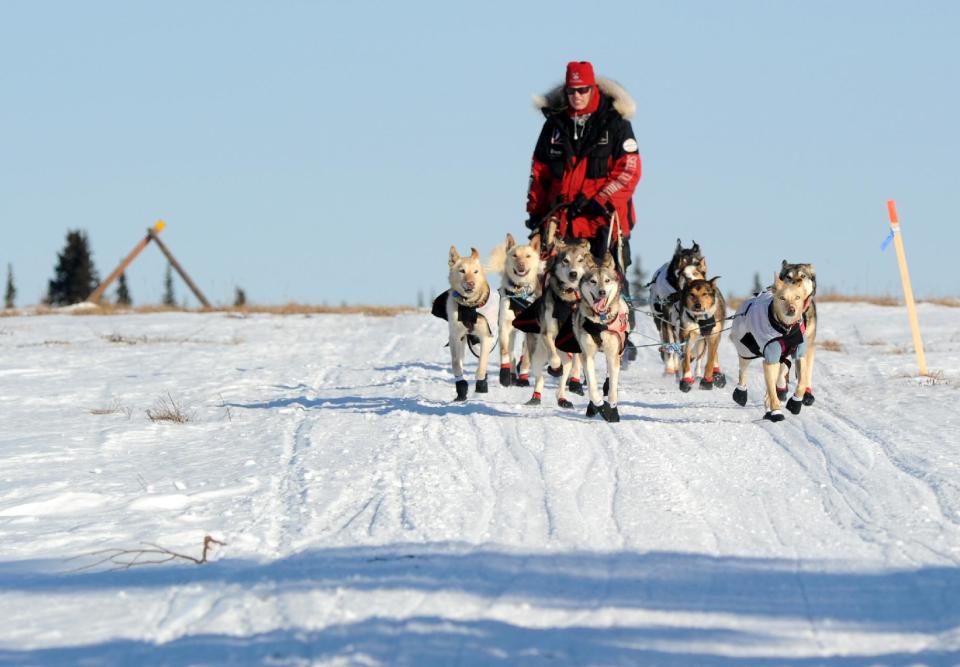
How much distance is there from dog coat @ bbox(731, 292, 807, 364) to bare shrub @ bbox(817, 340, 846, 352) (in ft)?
16.6

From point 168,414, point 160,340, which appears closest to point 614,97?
point 168,414

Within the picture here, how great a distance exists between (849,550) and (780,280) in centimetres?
449

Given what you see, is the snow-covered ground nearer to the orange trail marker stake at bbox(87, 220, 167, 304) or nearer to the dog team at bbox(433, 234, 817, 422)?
the dog team at bbox(433, 234, 817, 422)

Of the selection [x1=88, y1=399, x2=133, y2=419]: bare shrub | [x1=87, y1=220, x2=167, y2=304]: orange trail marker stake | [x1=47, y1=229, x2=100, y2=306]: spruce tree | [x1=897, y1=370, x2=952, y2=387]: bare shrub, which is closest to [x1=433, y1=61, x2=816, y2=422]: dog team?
[x1=897, y1=370, x2=952, y2=387]: bare shrub

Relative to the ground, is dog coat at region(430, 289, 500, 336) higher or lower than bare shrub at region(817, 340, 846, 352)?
higher

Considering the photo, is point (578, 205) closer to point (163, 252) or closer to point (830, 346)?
point (830, 346)

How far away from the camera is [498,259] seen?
10039mm

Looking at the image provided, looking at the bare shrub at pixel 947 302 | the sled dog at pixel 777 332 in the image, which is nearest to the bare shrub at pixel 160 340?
the sled dog at pixel 777 332

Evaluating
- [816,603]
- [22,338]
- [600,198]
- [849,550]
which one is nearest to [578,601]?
[816,603]

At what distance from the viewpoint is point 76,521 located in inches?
226

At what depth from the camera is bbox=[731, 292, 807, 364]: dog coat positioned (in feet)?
30.1

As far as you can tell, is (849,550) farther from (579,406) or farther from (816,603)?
(579,406)

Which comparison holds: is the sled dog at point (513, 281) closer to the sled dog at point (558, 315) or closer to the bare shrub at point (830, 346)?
the sled dog at point (558, 315)

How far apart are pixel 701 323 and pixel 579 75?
92.8 inches
